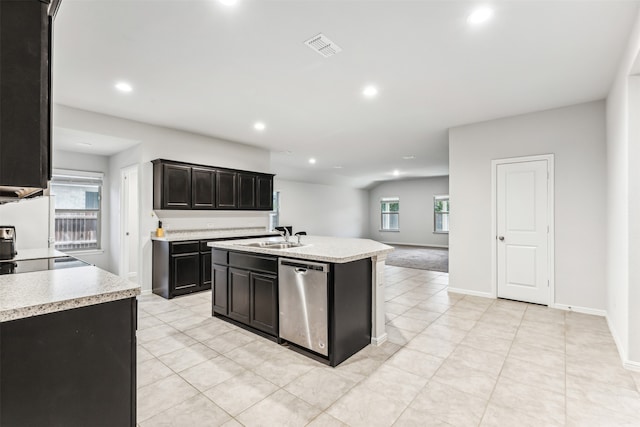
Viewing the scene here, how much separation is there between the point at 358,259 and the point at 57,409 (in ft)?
6.82

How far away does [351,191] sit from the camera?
12.9m

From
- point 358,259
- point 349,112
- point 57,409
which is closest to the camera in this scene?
point 57,409

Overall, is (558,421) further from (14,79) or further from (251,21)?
(251,21)

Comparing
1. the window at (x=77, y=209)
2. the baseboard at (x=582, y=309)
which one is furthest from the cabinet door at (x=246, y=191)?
the baseboard at (x=582, y=309)

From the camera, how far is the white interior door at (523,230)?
13.8 ft

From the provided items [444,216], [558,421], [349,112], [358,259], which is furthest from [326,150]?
[444,216]

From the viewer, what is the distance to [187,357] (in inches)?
107

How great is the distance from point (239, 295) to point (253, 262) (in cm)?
50

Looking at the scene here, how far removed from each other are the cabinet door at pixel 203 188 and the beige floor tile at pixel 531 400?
472 centimetres

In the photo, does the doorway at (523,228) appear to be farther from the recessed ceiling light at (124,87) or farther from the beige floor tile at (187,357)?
the recessed ceiling light at (124,87)

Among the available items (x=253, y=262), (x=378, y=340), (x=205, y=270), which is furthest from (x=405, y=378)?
(x=205, y=270)

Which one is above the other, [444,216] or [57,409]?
[444,216]

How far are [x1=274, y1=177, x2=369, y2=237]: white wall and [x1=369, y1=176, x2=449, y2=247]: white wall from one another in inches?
48.7

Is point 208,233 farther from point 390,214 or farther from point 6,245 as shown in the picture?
point 390,214
